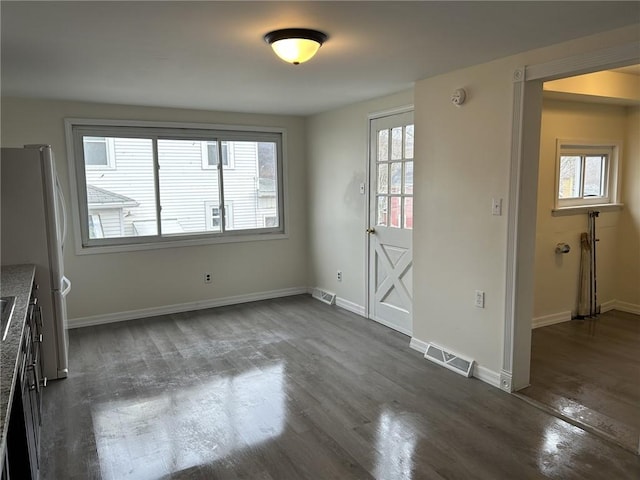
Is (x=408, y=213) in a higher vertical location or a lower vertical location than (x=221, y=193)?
lower

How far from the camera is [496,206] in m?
3.12

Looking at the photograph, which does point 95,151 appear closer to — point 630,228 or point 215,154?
point 215,154

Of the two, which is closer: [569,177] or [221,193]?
[569,177]

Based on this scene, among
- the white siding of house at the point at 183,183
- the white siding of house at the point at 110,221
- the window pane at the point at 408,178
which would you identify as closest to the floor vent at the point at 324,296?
the white siding of house at the point at 183,183

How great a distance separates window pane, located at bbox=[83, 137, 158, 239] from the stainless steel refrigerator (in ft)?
4.45

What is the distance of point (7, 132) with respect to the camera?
13.8ft

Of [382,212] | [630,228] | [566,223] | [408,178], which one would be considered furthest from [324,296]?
[630,228]

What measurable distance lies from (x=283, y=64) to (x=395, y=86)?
1209 mm

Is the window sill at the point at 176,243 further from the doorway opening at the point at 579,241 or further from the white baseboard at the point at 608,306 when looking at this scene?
the white baseboard at the point at 608,306

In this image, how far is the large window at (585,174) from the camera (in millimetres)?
4605

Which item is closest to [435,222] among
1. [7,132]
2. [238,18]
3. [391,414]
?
[391,414]

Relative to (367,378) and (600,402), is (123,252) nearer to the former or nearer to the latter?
(367,378)

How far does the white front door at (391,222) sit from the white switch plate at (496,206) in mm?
1118

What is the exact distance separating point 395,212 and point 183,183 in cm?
245
